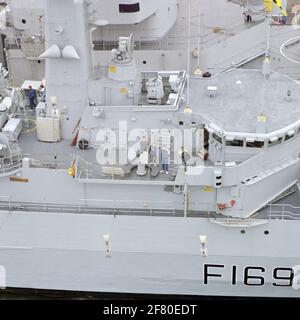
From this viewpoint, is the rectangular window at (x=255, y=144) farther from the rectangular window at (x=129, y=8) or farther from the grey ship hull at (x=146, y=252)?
the rectangular window at (x=129, y=8)

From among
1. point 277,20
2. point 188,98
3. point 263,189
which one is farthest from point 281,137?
point 277,20

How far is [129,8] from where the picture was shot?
20.9 meters

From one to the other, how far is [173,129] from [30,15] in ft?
30.5

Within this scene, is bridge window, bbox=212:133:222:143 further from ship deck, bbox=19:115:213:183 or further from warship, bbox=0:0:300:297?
ship deck, bbox=19:115:213:183

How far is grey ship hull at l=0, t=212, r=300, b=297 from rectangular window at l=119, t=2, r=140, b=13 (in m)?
8.71

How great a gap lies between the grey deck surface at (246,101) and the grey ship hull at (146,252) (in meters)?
2.39

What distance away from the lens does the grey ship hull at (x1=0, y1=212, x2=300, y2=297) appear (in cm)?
1481

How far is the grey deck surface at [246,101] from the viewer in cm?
1487

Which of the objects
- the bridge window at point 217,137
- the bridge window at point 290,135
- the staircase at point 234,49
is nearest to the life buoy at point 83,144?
the bridge window at point 217,137

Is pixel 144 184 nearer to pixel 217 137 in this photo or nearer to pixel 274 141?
pixel 217 137

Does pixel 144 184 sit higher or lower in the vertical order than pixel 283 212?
higher

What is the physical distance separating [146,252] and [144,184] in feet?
5.26

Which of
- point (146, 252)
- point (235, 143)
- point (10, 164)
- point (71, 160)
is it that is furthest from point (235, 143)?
point (10, 164)

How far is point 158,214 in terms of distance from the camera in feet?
49.5
